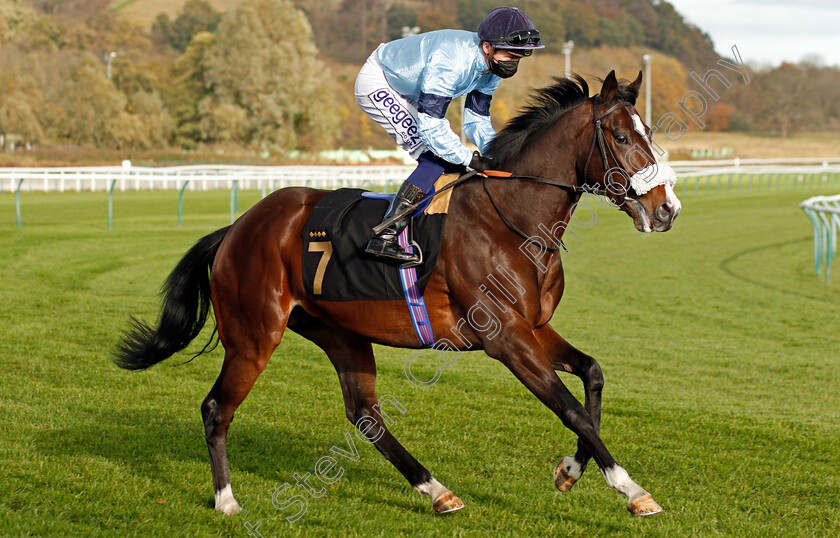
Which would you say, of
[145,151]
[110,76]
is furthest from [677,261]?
[110,76]

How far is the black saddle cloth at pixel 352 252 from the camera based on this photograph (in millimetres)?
3777

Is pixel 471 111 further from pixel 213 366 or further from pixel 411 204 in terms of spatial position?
pixel 213 366

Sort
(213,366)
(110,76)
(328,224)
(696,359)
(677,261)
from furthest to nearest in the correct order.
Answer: (110,76) → (677,261) → (696,359) → (213,366) → (328,224)

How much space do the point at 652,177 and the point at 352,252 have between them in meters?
1.37

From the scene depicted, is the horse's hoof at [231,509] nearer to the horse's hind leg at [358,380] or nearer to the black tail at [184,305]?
the horse's hind leg at [358,380]

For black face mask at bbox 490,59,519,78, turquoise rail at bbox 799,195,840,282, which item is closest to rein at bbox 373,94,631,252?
black face mask at bbox 490,59,519,78

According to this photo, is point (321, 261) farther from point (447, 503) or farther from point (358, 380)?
point (447, 503)

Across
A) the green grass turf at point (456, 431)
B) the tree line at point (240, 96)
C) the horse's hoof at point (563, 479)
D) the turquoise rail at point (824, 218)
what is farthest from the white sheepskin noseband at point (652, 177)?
the tree line at point (240, 96)

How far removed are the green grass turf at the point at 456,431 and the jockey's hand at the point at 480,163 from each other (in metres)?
1.50

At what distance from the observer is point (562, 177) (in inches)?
146

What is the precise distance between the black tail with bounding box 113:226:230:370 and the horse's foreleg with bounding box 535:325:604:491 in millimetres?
1766

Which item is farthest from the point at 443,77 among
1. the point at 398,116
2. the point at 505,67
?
the point at 398,116

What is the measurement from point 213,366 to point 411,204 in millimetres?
3405

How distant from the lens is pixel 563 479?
3.78 m
